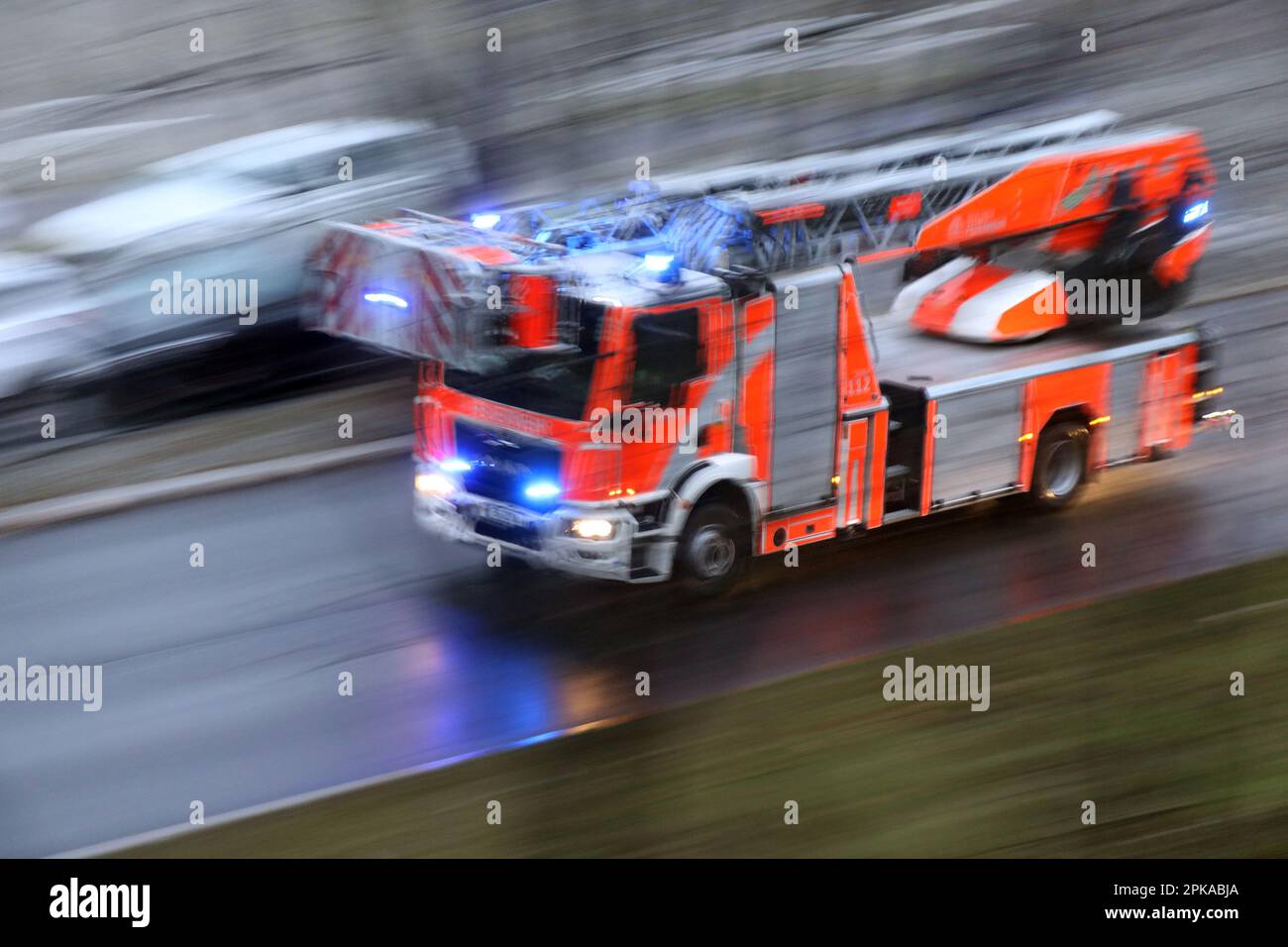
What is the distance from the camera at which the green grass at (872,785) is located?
500 cm

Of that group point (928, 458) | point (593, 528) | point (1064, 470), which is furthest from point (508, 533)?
point (1064, 470)

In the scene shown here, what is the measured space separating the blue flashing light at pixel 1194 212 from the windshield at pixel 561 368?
4.49m

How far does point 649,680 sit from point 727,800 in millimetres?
2502

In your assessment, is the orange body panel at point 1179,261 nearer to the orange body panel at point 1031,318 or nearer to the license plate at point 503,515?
the orange body panel at point 1031,318

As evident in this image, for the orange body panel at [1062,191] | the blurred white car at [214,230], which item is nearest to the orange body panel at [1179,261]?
the orange body panel at [1062,191]

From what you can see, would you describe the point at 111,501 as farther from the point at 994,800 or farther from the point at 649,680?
the point at 994,800

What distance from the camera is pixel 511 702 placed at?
7320 millimetres

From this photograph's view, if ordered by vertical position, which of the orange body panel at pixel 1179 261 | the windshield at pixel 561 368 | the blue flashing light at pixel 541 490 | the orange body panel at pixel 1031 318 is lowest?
the blue flashing light at pixel 541 490

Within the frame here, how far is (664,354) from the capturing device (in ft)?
25.7

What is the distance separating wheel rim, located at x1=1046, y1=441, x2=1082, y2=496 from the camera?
31.7 ft

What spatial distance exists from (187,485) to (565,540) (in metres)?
3.25

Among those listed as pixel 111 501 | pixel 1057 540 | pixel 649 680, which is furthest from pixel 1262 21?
pixel 111 501

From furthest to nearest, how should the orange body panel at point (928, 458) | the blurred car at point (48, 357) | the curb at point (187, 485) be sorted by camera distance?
the blurred car at point (48, 357), the curb at point (187, 485), the orange body panel at point (928, 458)

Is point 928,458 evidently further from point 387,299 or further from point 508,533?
point 387,299
